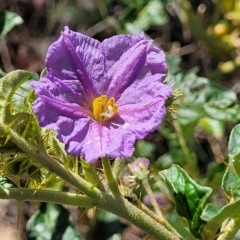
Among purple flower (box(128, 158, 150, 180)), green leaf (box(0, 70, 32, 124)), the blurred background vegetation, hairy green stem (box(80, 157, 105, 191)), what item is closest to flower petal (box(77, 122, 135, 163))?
hairy green stem (box(80, 157, 105, 191))

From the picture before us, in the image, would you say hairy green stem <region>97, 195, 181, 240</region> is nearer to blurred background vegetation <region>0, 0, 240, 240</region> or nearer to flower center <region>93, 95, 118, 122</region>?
flower center <region>93, 95, 118, 122</region>

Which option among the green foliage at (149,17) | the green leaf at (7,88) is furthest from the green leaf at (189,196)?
the green foliage at (149,17)

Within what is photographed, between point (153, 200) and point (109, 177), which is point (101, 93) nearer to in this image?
point (109, 177)

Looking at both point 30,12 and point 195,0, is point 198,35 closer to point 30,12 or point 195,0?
point 195,0

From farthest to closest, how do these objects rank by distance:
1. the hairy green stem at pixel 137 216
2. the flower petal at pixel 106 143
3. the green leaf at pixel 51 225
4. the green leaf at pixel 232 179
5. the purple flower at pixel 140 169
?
1. the green leaf at pixel 51 225
2. the purple flower at pixel 140 169
3. the green leaf at pixel 232 179
4. the hairy green stem at pixel 137 216
5. the flower petal at pixel 106 143

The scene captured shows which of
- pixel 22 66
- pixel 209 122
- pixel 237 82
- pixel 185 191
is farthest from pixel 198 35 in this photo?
pixel 185 191

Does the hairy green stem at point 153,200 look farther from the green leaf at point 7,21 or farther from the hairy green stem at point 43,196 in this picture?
the green leaf at point 7,21
